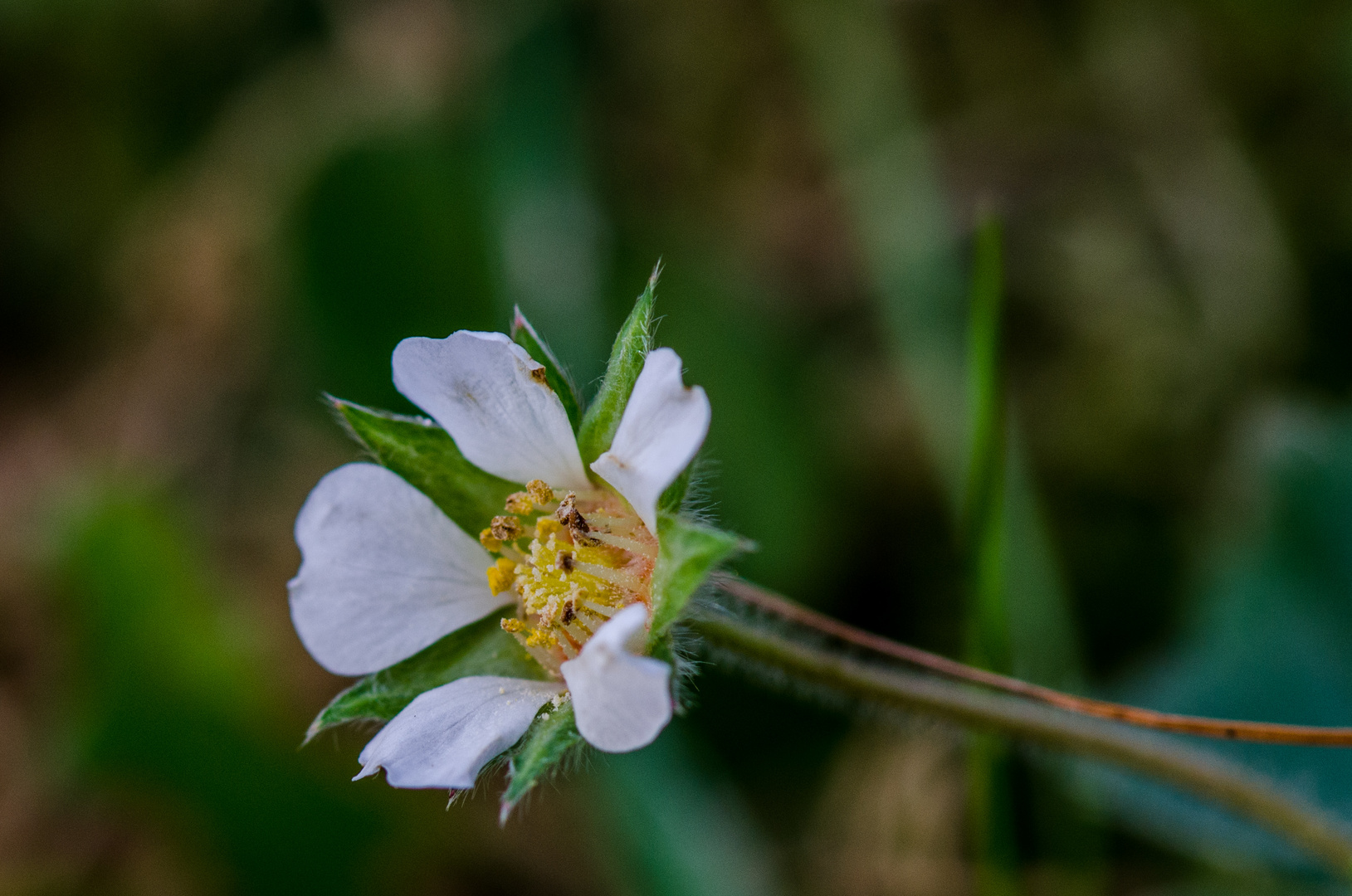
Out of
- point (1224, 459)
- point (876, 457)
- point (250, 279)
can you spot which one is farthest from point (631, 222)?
point (1224, 459)

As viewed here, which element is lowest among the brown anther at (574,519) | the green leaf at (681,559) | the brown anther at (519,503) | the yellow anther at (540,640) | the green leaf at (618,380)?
the yellow anther at (540,640)

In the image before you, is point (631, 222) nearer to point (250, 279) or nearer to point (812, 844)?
point (250, 279)

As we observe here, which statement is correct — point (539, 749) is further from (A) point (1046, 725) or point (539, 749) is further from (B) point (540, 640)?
(A) point (1046, 725)

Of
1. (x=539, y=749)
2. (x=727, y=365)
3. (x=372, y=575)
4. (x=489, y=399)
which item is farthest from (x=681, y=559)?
(x=727, y=365)

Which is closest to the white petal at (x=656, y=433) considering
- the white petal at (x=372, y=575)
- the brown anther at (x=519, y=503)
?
the brown anther at (x=519, y=503)

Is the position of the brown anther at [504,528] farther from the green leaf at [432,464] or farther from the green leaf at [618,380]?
the green leaf at [618,380]
